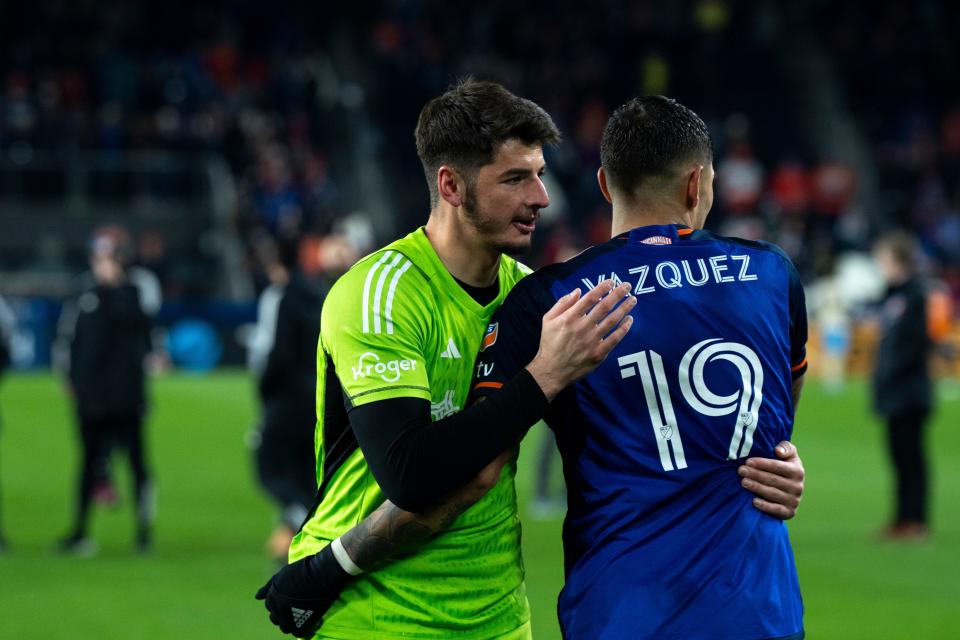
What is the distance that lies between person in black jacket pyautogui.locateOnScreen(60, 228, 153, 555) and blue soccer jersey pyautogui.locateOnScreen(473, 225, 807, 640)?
7469 millimetres

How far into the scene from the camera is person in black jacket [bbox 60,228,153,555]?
10492mm

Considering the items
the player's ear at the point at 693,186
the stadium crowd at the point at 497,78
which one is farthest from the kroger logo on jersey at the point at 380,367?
the stadium crowd at the point at 497,78

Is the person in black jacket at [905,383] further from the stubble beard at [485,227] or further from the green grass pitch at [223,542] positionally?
the stubble beard at [485,227]

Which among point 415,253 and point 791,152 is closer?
point 415,253

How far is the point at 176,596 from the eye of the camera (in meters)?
8.97

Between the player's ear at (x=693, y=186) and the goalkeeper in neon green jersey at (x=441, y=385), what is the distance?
0.38 metres

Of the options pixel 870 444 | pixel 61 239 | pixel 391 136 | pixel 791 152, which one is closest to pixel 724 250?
pixel 870 444

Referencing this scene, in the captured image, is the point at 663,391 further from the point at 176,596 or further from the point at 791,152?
the point at 791,152

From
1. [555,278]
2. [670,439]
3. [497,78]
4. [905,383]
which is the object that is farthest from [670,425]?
[497,78]

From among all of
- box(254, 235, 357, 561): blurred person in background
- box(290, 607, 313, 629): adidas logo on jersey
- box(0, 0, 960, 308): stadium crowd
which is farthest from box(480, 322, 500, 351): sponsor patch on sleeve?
box(0, 0, 960, 308): stadium crowd

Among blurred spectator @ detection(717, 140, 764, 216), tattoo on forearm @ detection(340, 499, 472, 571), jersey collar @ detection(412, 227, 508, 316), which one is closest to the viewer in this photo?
tattoo on forearm @ detection(340, 499, 472, 571)

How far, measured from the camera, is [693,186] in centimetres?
362

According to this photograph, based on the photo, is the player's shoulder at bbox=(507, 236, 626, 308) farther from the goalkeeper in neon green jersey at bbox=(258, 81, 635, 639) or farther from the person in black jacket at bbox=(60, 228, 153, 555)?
the person in black jacket at bbox=(60, 228, 153, 555)

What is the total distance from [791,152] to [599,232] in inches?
281
